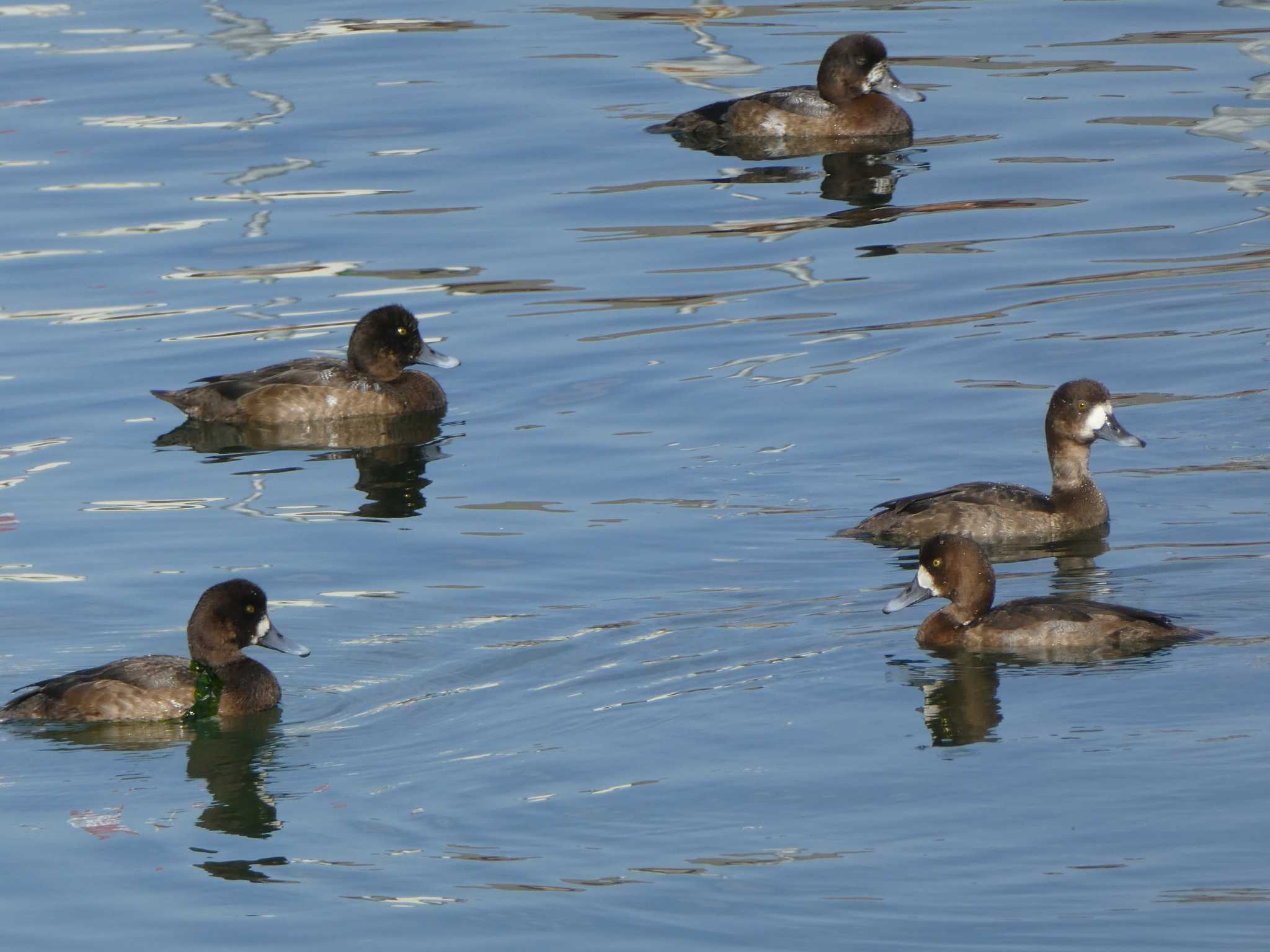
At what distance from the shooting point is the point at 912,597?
10945 mm

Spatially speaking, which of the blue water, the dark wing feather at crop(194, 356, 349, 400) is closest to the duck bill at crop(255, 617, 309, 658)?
the blue water

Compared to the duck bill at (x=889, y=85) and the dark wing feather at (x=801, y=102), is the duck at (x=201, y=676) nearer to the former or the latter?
the dark wing feather at (x=801, y=102)

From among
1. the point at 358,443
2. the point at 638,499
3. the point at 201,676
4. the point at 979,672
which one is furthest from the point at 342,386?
the point at 979,672

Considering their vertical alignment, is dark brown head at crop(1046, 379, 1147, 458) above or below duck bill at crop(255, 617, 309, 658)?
above

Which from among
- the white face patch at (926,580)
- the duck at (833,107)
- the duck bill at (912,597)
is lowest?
the duck bill at (912,597)

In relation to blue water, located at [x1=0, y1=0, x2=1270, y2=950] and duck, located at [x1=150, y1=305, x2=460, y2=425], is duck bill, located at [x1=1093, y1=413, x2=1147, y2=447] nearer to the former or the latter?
blue water, located at [x1=0, y1=0, x2=1270, y2=950]

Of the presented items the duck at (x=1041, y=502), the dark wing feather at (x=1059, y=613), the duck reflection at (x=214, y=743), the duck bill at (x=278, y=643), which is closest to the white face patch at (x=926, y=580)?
the dark wing feather at (x=1059, y=613)

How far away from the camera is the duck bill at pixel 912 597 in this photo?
35.8ft

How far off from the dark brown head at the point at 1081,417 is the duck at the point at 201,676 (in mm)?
4480

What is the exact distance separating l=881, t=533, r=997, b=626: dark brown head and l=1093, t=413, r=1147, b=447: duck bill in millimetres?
2018

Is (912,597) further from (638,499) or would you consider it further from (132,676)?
(132,676)

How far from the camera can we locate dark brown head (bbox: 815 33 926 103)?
21750 millimetres

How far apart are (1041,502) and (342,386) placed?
17.3 ft

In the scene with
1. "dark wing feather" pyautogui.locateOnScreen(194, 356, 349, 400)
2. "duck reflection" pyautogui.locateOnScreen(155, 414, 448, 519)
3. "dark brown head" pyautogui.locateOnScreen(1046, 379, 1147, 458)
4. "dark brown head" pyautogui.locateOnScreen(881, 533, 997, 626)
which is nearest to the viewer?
"dark brown head" pyautogui.locateOnScreen(881, 533, 997, 626)
